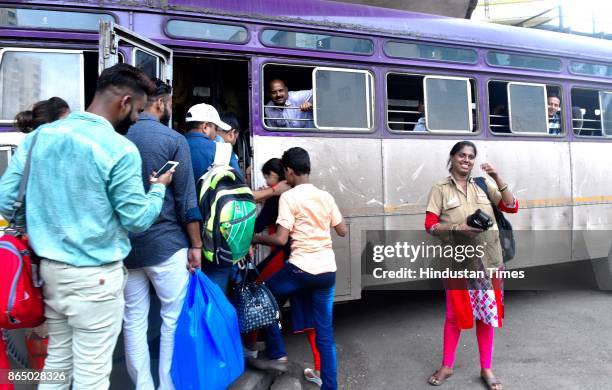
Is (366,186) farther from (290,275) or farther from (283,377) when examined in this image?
(283,377)

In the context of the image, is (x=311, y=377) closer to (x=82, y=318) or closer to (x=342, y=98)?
(x=82, y=318)

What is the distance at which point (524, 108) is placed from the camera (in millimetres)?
4852

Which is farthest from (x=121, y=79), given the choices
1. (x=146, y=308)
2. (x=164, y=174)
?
(x=146, y=308)

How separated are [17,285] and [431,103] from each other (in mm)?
3794

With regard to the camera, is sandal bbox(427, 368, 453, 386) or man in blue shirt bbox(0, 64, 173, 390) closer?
man in blue shirt bbox(0, 64, 173, 390)

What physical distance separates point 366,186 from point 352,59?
118cm

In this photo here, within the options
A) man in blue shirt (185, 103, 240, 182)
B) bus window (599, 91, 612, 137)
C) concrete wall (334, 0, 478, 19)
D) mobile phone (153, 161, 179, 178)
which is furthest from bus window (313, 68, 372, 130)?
concrete wall (334, 0, 478, 19)

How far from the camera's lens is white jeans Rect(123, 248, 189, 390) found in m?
2.35

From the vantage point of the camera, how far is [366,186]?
409 cm

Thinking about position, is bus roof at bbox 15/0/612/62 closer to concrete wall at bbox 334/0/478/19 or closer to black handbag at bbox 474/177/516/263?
black handbag at bbox 474/177/516/263

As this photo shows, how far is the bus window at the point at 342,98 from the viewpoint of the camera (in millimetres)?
3967

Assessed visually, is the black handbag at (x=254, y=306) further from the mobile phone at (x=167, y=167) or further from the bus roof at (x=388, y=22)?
the bus roof at (x=388, y=22)

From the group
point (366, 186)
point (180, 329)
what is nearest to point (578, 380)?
point (366, 186)

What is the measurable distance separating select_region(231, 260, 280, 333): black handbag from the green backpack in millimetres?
360
